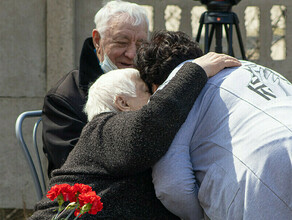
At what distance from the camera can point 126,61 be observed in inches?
108

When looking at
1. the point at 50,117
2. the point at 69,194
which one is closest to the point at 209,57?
the point at 69,194

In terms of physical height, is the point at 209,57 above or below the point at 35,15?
above

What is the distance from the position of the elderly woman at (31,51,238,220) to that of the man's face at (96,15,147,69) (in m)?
0.87

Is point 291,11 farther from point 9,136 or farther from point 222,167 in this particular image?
point 222,167

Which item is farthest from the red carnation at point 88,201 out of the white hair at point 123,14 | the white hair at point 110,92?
the white hair at point 123,14

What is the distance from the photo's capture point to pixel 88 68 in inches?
102

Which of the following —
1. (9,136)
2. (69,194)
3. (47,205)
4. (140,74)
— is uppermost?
(140,74)

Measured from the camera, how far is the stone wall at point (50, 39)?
4016 mm

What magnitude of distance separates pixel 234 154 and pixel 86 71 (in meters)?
1.21

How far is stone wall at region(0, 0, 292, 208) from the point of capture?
4016 mm

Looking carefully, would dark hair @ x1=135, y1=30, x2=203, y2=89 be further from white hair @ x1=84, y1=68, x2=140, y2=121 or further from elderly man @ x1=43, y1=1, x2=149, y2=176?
elderly man @ x1=43, y1=1, x2=149, y2=176

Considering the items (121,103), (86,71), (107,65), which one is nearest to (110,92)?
(121,103)

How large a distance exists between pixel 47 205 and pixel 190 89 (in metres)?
0.64

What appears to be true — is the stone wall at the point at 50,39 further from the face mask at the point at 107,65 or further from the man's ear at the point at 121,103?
the man's ear at the point at 121,103
